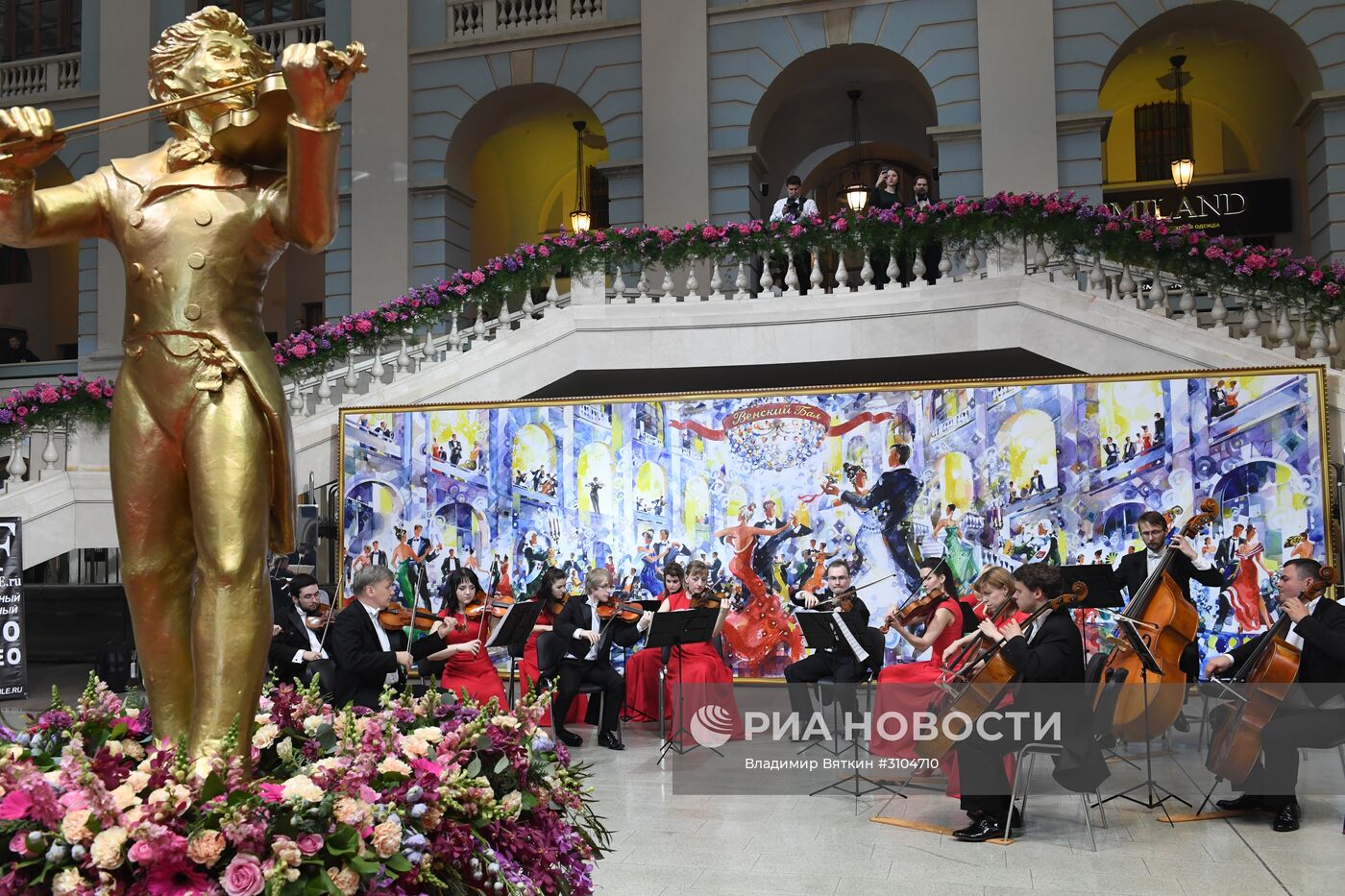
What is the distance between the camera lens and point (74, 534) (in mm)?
13367

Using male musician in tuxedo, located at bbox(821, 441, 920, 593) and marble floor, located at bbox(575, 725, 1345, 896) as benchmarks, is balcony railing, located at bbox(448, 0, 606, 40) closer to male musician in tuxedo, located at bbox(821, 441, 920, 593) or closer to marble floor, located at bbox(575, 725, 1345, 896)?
male musician in tuxedo, located at bbox(821, 441, 920, 593)

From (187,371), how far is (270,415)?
10.2 inches

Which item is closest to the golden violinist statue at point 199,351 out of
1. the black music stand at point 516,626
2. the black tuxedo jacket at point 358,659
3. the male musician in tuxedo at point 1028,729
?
the male musician in tuxedo at point 1028,729

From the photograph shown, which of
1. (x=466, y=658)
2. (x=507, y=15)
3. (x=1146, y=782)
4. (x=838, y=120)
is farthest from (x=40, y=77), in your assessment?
(x=1146, y=782)

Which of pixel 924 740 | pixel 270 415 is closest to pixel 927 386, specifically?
pixel 924 740

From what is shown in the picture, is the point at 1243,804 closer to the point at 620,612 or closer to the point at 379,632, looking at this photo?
the point at 620,612

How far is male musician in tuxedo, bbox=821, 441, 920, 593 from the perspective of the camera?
1134 centimetres

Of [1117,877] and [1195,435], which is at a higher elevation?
[1195,435]

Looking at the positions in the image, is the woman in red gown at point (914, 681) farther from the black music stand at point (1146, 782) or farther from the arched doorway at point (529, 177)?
the arched doorway at point (529, 177)

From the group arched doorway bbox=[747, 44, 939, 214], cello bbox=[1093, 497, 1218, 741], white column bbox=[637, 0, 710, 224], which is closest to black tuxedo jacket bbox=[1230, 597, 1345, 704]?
cello bbox=[1093, 497, 1218, 741]

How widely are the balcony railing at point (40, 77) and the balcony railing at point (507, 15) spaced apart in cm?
718

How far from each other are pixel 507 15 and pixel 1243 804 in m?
16.8

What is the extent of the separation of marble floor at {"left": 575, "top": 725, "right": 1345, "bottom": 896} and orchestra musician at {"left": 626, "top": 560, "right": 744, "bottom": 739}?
221cm

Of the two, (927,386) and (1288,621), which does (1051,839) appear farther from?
(927,386)
